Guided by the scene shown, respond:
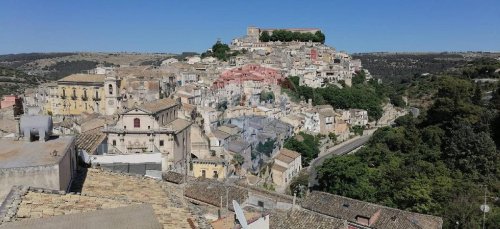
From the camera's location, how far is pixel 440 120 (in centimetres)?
4362

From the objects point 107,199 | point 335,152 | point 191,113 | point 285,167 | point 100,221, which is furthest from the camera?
point 335,152

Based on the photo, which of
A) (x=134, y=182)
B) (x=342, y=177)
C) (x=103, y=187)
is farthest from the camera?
(x=342, y=177)

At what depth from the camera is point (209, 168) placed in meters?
33.7

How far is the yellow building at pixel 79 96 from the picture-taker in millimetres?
47094

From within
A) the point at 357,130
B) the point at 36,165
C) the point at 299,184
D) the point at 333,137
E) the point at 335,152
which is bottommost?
the point at 335,152

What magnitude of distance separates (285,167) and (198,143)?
871 cm

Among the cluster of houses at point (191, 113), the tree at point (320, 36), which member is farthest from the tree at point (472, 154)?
the tree at point (320, 36)

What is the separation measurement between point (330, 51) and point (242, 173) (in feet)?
201

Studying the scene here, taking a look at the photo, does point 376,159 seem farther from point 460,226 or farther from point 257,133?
point 460,226

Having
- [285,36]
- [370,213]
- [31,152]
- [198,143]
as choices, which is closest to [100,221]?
[31,152]

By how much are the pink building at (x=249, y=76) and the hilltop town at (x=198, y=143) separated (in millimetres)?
255

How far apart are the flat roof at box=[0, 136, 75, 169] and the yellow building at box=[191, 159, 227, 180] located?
23058mm

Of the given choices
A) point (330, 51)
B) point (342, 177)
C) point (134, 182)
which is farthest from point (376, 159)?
point (330, 51)

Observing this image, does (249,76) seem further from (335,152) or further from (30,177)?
(30,177)
